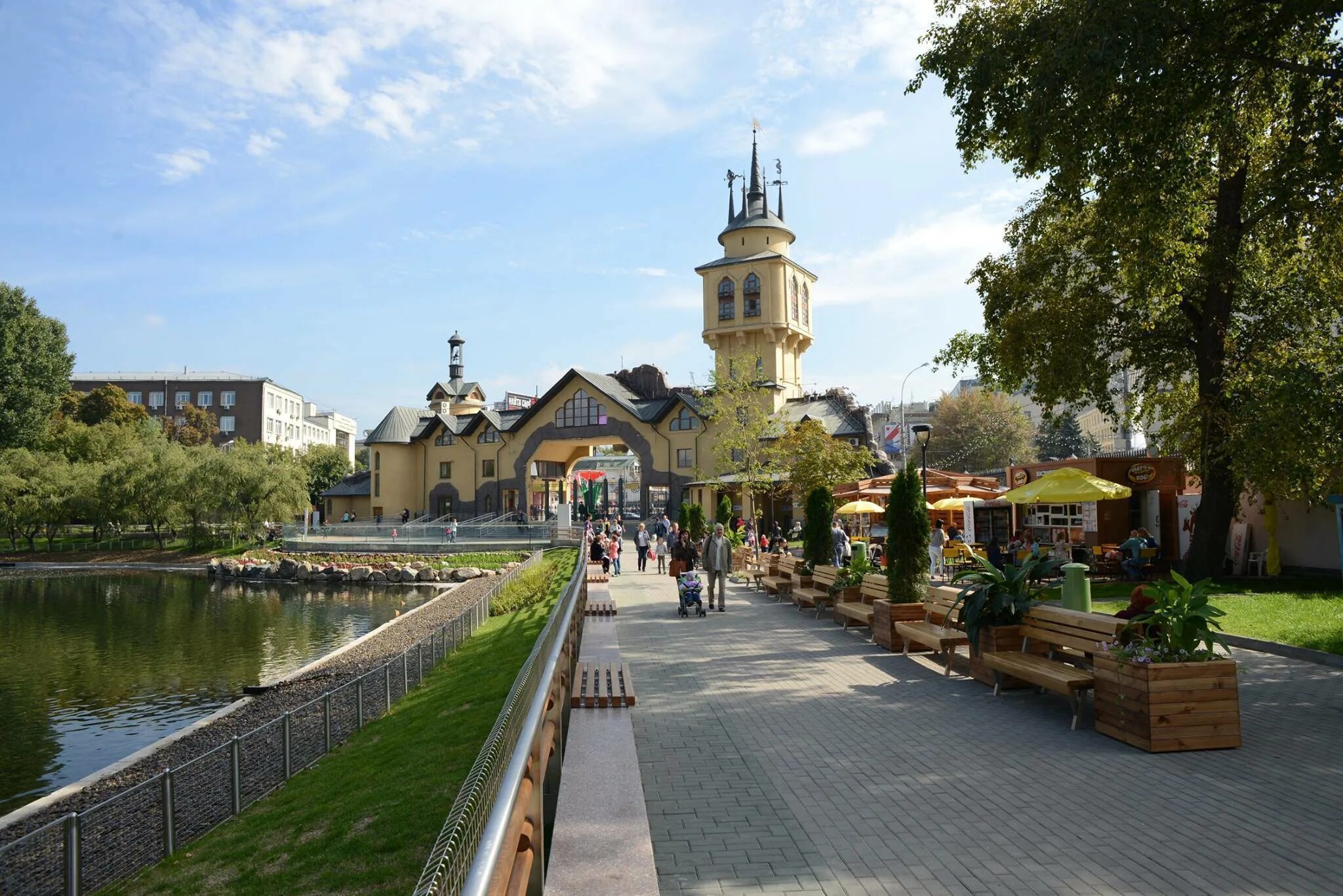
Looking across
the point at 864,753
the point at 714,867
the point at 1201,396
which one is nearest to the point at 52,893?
the point at 714,867

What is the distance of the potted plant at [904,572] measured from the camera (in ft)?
42.7

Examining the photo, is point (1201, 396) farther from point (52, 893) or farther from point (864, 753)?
point (52, 893)

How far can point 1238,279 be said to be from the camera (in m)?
17.7

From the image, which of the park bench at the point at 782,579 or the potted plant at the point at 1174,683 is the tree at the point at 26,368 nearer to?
the park bench at the point at 782,579

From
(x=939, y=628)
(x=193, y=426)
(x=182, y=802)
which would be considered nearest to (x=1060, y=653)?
(x=939, y=628)

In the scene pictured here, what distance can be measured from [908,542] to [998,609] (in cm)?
319

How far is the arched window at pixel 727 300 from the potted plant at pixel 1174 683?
2148 inches

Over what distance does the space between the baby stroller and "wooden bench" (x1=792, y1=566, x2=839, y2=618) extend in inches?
76.8

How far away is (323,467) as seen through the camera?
9312 cm

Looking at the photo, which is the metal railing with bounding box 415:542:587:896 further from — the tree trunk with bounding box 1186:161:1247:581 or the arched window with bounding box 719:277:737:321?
the arched window with bounding box 719:277:737:321

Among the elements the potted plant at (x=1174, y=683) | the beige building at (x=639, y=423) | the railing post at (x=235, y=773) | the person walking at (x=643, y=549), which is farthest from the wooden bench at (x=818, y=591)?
the beige building at (x=639, y=423)

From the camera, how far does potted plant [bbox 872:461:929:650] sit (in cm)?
1302

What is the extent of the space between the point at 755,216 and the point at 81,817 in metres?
58.9

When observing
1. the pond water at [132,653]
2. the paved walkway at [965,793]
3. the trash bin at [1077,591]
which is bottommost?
the pond water at [132,653]
